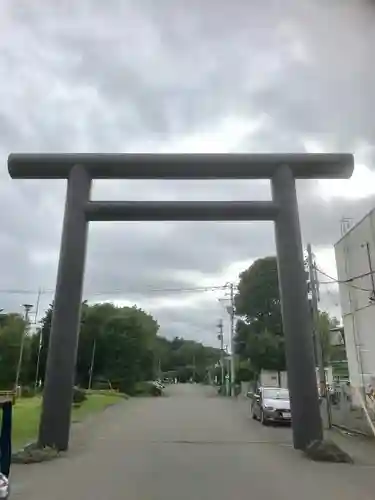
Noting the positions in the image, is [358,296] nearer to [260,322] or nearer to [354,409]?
[354,409]

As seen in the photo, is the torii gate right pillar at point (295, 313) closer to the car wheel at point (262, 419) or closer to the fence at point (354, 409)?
the fence at point (354, 409)

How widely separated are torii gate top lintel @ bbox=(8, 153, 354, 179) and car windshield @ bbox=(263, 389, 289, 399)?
7929mm

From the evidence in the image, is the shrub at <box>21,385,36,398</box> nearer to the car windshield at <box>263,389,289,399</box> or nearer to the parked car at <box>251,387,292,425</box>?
the parked car at <box>251,387,292,425</box>

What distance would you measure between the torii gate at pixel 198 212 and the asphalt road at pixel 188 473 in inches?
40.1

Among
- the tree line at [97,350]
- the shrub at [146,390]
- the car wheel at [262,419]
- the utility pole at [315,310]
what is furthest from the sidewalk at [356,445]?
the shrub at [146,390]

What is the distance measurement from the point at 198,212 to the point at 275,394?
8.01 meters

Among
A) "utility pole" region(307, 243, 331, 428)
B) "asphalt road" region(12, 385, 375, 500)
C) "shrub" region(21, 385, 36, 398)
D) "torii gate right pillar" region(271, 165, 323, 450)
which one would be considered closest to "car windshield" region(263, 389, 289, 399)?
"utility pole" region(307, 243, 331, 428)

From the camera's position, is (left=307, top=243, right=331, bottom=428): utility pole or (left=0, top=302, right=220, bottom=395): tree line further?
(left=0, top=302, right=220, bottom=395): tree line

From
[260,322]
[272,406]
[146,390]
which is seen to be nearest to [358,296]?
[272,406]

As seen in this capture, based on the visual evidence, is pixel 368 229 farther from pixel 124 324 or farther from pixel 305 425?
pixel 124 324

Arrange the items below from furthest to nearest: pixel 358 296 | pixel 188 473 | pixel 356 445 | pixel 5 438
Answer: pixel 358 296
pixel 356 445
pixel 188 473
pixel 5 438

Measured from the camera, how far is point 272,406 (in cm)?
1456

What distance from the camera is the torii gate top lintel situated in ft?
31.1

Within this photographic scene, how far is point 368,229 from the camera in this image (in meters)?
12.4
